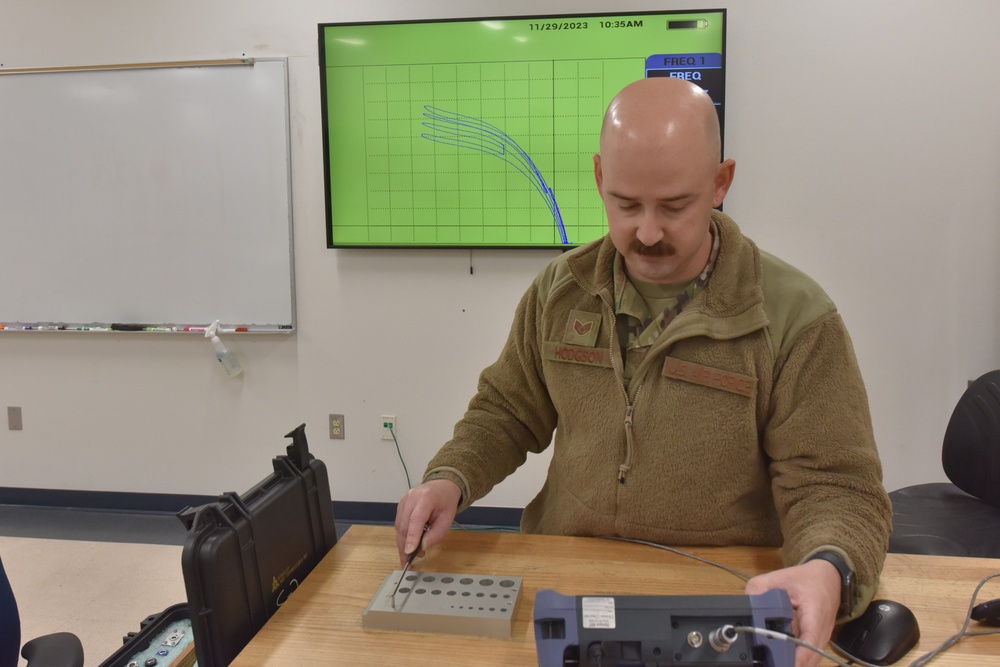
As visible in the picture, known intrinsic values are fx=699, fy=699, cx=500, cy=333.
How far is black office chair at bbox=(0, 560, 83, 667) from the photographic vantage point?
110 centimetres

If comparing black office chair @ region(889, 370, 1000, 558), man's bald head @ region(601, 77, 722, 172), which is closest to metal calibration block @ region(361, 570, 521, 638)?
man's bald head @ region(601, 77, 722, 172)

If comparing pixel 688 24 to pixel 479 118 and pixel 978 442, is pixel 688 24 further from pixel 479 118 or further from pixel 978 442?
Result: pixel 978 442

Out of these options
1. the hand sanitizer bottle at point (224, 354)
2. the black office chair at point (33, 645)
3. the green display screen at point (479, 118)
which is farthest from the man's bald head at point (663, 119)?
the hand sanitizer bottle at point (224, 354)

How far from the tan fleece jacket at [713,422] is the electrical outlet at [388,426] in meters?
1.65

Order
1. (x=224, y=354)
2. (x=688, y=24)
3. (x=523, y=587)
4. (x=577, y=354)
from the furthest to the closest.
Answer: (x=224, y=354) < (x=688, y=24) < (x=577, y=354) < (x=523, y=587)

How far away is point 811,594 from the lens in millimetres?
792

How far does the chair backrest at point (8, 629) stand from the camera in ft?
4.15

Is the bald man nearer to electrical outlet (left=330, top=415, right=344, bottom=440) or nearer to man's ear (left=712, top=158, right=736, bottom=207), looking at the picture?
man's ear (left=712, top=158, right=736, bottom=207)

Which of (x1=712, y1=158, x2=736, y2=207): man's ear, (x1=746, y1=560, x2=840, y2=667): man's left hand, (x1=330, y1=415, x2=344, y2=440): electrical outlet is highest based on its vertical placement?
(x1=712, y1=158, x2=736, y2=207): man's ear

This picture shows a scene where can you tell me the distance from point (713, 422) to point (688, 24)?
72.7 inches

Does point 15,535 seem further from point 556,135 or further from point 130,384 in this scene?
point 556,135

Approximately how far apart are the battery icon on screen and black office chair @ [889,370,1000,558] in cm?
145

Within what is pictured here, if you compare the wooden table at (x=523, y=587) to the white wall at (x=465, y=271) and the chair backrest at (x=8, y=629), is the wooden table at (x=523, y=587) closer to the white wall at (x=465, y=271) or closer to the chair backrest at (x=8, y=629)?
the chair backrest at (x=8, y=629)

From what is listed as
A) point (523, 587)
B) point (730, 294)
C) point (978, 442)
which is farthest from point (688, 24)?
point (523, 587)
